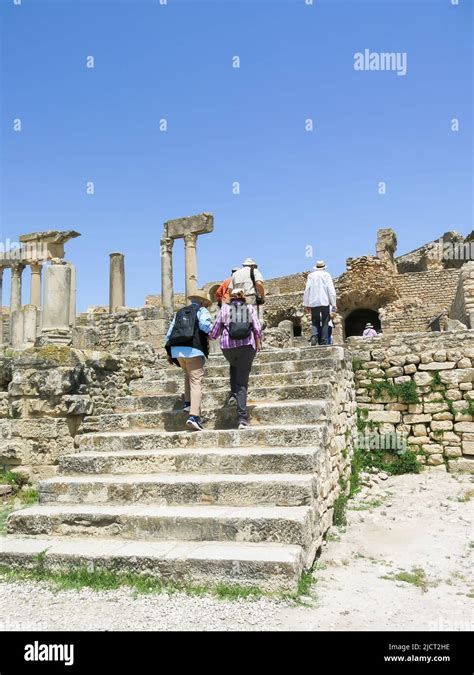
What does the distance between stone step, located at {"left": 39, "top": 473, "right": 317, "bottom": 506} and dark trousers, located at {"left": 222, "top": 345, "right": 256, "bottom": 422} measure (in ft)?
2.73

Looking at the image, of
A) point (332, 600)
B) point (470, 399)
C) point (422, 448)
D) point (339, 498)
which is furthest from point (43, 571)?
point (470, 399)

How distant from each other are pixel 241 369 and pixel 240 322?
0.49 meters

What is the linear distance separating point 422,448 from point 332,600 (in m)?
4.88

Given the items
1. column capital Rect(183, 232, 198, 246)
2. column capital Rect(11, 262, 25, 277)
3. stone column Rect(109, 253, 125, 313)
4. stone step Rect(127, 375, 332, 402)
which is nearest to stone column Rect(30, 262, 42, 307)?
column capital Rect(11, 262, 25, 277)

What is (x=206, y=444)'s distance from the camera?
512 cm

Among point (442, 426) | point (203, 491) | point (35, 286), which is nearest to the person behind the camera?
point (203, 491)

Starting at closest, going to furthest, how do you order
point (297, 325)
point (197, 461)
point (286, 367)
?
point (197, 461) → point (286, 367) → point (297, 325)

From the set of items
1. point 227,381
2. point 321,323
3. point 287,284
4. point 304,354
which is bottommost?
point 227,381

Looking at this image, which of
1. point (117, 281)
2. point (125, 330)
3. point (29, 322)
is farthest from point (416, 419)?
point (29, 322)

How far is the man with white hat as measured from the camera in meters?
7.00

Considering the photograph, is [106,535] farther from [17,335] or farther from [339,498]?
[17,335]

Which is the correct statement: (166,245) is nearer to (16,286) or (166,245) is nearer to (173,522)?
(16,286)

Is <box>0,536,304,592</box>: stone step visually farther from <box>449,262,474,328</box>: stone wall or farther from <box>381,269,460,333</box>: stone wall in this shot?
<box>381,269,460,333</box>: stone wall

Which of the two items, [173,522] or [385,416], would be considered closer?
[173,522]
